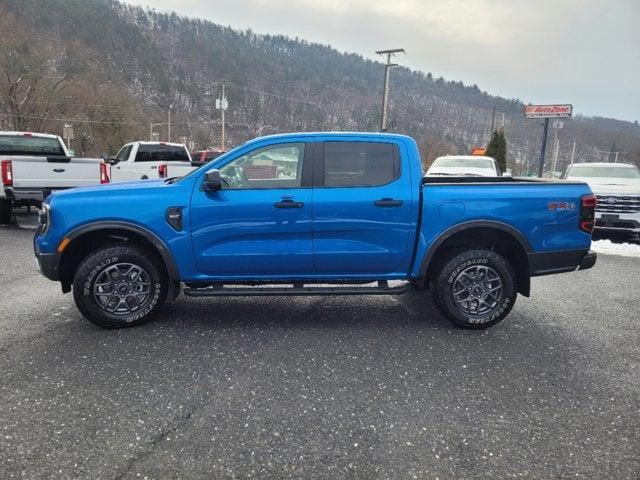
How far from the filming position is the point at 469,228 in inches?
175

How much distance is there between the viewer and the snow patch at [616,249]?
28.8 ft

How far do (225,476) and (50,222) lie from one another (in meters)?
3.01

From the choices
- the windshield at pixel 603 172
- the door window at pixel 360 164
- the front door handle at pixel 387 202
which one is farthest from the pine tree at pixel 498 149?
the front door handle at pixel 387 202

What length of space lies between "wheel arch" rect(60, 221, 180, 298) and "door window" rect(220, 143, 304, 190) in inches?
33.2

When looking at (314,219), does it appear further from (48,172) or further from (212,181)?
(48,172)

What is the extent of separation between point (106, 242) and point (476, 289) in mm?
3601

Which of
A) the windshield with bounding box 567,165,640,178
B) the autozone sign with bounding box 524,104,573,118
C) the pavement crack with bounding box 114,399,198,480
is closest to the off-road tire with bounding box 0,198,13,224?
the pavement crack with bounding box 114,399,198,480

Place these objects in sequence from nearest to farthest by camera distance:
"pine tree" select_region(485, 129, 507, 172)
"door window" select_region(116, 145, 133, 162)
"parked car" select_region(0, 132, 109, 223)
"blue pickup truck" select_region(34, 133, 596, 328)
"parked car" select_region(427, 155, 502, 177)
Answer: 1. "blue pickup truck" select_region(34, 133, 596, 328)
2. "parked car" select_region(0, 132, 109, 223)
3. "parked car" select_region(427, 155, 502, 177)
4. "door window" select_region(116, 145, 133, 162)
5. "pine tree" select_region(485, 129, 507, 172)

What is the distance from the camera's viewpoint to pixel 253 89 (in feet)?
288

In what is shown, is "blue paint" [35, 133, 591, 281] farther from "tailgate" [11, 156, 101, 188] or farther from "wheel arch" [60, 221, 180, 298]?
"tailgate" [11, 156, 101, 188]

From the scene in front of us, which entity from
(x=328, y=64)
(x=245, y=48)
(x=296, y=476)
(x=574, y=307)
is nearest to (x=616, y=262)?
(x=574, y=307)

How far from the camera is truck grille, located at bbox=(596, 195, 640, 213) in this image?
386 inches

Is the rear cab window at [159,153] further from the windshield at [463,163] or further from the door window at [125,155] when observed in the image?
the windshield at [463,163]

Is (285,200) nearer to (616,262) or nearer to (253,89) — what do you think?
(616,262)
